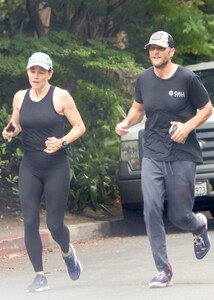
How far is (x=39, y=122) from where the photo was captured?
8570mm

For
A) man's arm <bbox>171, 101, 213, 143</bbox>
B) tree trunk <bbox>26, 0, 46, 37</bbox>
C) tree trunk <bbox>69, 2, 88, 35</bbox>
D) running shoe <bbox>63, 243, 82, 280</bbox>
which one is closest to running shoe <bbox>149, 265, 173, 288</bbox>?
running shoe <bbox>63, 243, 82, 280</bbox>

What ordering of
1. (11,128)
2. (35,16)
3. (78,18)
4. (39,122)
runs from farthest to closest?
(78,18) < (35,16) < (11,128) < (39,122)

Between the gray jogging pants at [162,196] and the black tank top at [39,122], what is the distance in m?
0.78

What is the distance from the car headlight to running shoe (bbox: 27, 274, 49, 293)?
4095 millimetres

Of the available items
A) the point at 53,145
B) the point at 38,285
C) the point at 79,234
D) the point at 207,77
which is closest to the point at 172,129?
the point at 53,145

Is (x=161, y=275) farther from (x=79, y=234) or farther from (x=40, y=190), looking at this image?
(x=79, y=234)

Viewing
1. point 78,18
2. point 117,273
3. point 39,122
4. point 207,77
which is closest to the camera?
point 39,122

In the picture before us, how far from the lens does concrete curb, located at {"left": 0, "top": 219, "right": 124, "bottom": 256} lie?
1159 cm

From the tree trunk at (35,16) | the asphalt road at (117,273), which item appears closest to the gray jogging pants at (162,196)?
the asphalt road at (117,273)

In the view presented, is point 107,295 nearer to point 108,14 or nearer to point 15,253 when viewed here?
point 15,253

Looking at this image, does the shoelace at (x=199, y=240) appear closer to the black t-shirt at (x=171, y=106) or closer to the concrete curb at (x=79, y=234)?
the black t-shirt at (x=171, y=106)

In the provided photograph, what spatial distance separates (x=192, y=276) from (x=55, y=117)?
168 centimetres

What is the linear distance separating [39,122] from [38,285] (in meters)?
1.25

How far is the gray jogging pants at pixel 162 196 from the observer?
8.33 m
